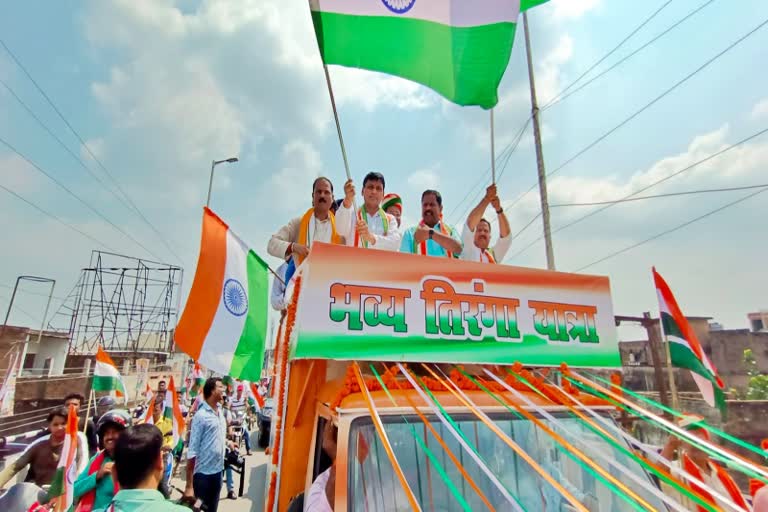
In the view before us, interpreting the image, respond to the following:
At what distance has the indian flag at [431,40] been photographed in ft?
11.6

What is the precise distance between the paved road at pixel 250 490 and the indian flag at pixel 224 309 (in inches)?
168

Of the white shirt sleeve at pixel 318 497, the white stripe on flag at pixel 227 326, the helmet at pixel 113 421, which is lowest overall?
the white shirt sleeve at pixel 318 497

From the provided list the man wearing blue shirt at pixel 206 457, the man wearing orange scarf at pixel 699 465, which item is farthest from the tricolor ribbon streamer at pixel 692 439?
the man wearing blue shirt at pixel 206 457

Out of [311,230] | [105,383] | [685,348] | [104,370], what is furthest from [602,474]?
[104,370]

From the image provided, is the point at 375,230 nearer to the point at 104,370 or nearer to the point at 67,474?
the point at 67,474

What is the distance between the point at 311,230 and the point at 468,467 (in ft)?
8.24

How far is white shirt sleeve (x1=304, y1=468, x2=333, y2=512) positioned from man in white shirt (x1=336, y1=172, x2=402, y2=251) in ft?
5.99

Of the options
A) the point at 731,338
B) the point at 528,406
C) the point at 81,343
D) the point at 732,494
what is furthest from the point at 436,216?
the point at 81,343

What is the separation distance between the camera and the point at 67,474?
384cm

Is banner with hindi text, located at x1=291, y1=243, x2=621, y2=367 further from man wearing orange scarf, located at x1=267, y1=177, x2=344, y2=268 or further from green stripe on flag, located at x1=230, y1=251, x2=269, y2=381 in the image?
green stripe on flag, located at x1=230, y1=251, x2=269, y2=381

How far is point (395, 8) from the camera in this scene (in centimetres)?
367

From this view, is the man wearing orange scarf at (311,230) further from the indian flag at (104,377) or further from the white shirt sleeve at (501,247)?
the indian flag at (104,377)

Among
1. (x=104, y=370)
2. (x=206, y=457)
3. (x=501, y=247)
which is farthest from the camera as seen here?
(x=104, y=370)

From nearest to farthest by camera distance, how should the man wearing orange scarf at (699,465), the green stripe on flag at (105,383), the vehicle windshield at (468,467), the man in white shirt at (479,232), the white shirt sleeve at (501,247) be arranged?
the vehicle windshield at (468,467) < the man wearing orange scarf at (699,465) < the man in white shirt at (479,232) < the white shirt sleeve at (501,247) < the green stripe on flag at (105,383)
